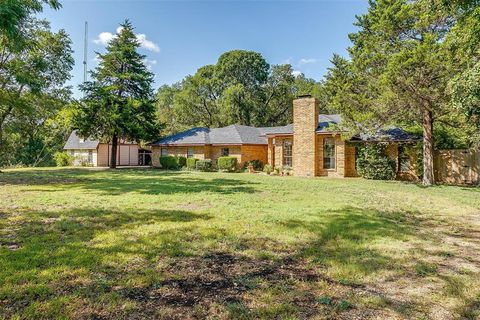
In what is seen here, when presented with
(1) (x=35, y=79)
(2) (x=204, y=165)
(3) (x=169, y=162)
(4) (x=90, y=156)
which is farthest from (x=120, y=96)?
(1) (x=35, y=79)

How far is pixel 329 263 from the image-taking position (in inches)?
186

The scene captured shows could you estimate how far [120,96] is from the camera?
28828 millimetres

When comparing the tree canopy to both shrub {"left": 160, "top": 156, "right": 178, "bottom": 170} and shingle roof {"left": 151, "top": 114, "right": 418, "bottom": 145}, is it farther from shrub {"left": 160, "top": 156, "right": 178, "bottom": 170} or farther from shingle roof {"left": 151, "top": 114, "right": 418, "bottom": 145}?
shrub {"left": 160, "top": 156, "right": 178, "bottom": 170}

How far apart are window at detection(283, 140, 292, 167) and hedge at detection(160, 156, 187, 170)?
33.2 feet

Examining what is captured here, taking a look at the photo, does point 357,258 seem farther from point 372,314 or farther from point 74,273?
point 74,273

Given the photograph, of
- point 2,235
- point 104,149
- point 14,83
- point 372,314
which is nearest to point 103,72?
point 14,83

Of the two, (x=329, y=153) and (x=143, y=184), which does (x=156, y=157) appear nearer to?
(x=143, y=184)

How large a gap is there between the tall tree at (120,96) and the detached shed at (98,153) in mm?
6548

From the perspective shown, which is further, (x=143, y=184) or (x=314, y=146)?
(x=314, y=146)

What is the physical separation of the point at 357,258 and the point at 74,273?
419 cm

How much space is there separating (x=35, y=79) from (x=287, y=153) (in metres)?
16.9

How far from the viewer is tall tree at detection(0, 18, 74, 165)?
59.3 feet

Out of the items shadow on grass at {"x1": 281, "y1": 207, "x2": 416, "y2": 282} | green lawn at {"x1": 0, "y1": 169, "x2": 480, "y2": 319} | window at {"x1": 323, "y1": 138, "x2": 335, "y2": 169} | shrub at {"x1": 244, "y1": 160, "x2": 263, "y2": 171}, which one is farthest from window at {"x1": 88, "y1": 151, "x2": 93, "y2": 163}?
shadow on grass at {"x1": 281, "y1": 207, "x2": 416, "y2": 282}

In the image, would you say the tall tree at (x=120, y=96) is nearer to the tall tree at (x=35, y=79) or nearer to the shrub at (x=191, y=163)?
the tall tree at (x=35, y=79)
